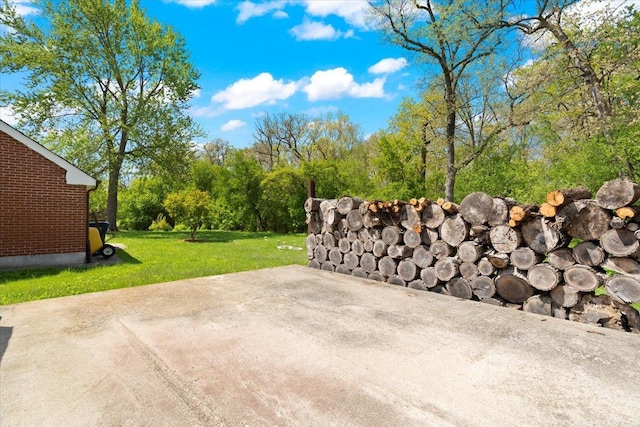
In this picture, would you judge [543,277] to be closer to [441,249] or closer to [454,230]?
[454,230]

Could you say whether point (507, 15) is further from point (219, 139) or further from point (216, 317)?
point (219, 139)

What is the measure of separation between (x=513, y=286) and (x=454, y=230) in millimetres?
1030

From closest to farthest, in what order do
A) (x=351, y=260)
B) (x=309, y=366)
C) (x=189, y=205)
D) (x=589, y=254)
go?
(x=309, y=366) → (x=589, y=254) → (x=351, y=260) → (x=189, y=205)

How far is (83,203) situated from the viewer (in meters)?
7.92

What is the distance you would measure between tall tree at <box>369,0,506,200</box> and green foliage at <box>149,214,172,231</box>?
1778cm

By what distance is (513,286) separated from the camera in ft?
13.6

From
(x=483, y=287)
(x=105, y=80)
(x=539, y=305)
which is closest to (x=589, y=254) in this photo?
(x=539, y=305)

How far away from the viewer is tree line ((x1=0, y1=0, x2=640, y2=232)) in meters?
9.42

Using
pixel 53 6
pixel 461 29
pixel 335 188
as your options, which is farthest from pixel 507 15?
pixel 53 6

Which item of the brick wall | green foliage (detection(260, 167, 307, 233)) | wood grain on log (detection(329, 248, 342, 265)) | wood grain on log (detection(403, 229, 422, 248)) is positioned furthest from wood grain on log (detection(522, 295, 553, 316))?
green foliage (detection(260, 167, 307, 233))

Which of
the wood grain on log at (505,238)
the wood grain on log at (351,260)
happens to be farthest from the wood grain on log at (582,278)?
the wood grain on log at (351,260)

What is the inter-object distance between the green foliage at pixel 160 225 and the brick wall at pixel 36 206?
15140mm

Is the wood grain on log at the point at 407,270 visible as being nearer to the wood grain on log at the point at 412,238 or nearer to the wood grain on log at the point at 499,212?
Answer: the wood grain on log at the point at 412,238

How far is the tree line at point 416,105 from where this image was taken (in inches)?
371
